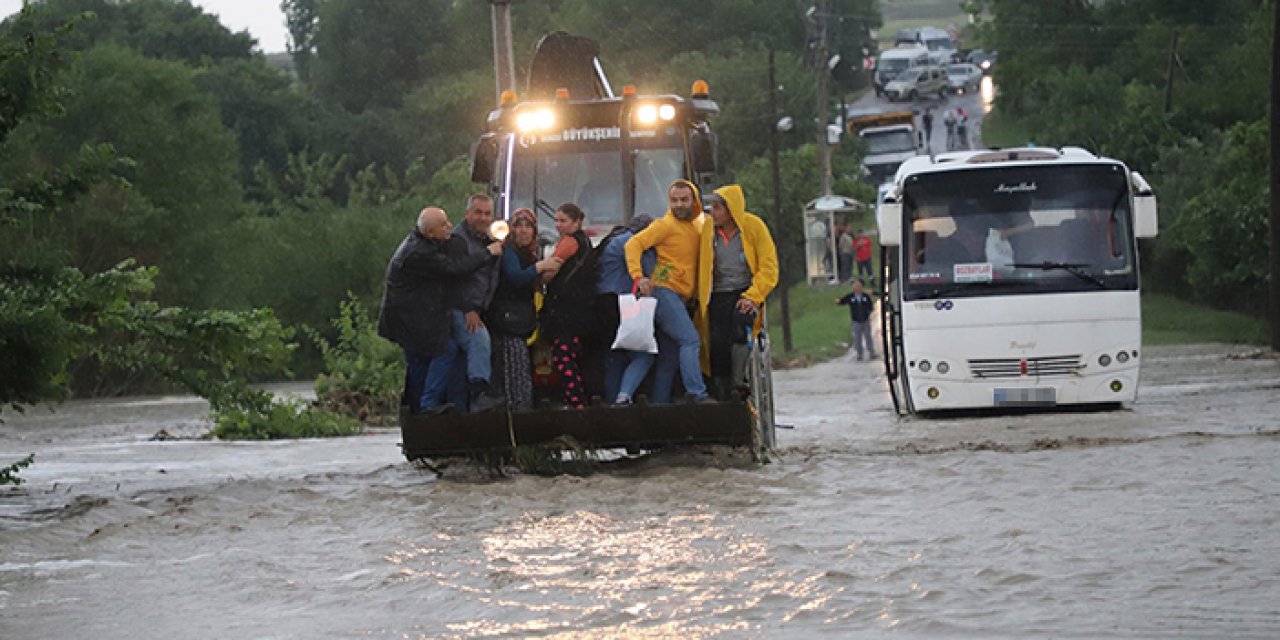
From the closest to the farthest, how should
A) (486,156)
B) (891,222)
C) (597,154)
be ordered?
(597,154)
(486,156)
(891,222)

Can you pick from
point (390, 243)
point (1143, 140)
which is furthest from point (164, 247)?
point (1143, 140)

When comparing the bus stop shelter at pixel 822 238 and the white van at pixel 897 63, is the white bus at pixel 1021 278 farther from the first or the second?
the white van at pixel 897 63

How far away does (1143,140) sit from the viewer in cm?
6881

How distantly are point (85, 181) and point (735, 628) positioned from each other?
8.98m

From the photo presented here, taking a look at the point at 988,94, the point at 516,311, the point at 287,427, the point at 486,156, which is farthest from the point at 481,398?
the point at 988,94

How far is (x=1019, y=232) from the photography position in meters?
21.1

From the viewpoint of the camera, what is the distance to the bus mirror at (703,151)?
2031cm

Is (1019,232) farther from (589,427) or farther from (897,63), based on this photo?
(897,63)

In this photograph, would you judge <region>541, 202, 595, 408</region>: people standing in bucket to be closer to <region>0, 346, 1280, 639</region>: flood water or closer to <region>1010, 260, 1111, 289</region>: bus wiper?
<region>0, 346, 1280, 639</region>: flood water

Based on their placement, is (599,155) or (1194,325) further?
(1194,325)

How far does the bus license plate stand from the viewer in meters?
21.0

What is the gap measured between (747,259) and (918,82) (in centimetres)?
9401

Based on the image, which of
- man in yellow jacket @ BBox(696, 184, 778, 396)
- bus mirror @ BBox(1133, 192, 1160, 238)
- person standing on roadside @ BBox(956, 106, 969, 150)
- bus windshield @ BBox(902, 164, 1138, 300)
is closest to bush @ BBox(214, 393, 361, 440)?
bus windshield @ BBox(902, 164, 1138, 300)

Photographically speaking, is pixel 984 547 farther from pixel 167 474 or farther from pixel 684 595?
pixel 167 474
